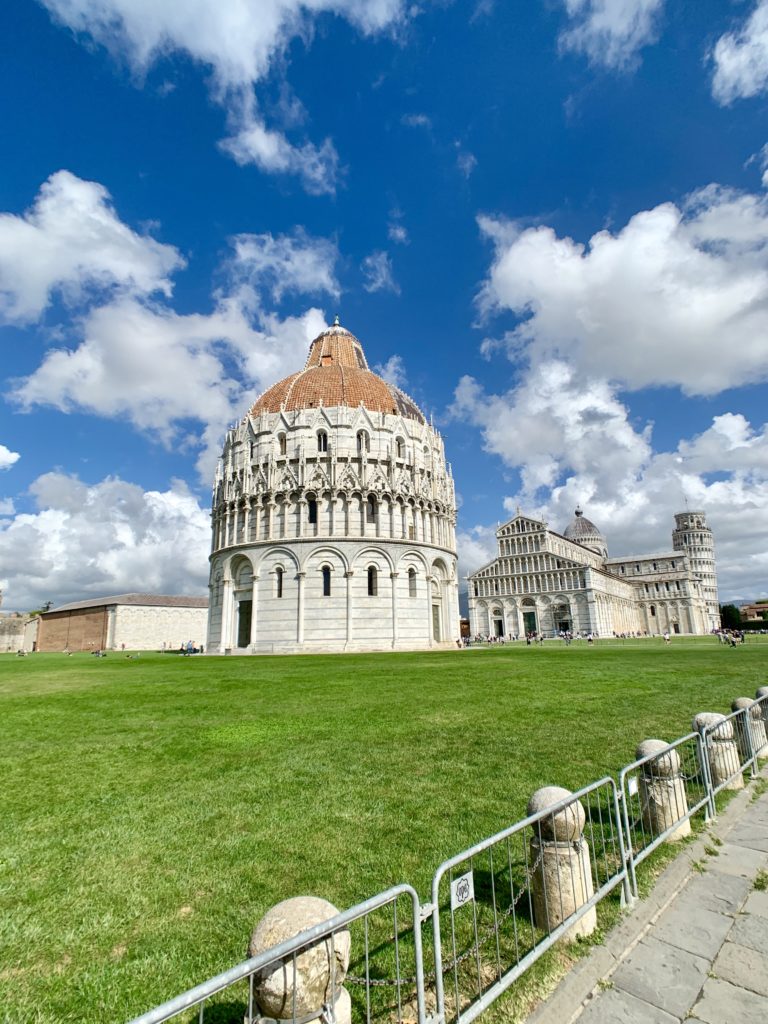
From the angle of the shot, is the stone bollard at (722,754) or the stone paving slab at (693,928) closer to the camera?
the stone paving slab at (693,928)

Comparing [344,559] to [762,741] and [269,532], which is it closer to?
[269,532]

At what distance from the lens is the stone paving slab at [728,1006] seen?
331 cm

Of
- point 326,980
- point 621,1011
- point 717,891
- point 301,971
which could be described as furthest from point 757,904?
point 301,971

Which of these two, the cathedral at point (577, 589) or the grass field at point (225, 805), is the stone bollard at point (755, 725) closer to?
the grass field at point (225, 805)

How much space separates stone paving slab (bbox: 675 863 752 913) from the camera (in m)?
4.53

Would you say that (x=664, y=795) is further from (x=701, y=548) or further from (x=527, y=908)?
(x=701, y=548)

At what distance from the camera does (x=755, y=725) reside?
352 inches

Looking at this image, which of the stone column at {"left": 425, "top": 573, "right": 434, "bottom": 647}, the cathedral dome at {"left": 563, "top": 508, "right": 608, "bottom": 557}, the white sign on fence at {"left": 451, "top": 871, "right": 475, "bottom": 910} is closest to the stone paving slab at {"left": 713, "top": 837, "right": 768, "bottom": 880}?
the white sign on fence at {"left": 451, "top": 871, "right": 475, "bottom": 910}

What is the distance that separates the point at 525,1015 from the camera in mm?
3395

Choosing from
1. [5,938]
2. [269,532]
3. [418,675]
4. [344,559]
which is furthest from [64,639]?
[5,938]

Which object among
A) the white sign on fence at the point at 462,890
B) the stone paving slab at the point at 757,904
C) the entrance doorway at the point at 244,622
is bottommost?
the stone paving slab at the point at 757,904

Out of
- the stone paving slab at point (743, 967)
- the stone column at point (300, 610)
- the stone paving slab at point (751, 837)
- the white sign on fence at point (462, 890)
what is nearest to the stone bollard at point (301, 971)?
the white sign on fence at point (462, 890)

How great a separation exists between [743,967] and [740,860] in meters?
1.89

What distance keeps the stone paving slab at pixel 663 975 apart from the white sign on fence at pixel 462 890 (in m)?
1.32
